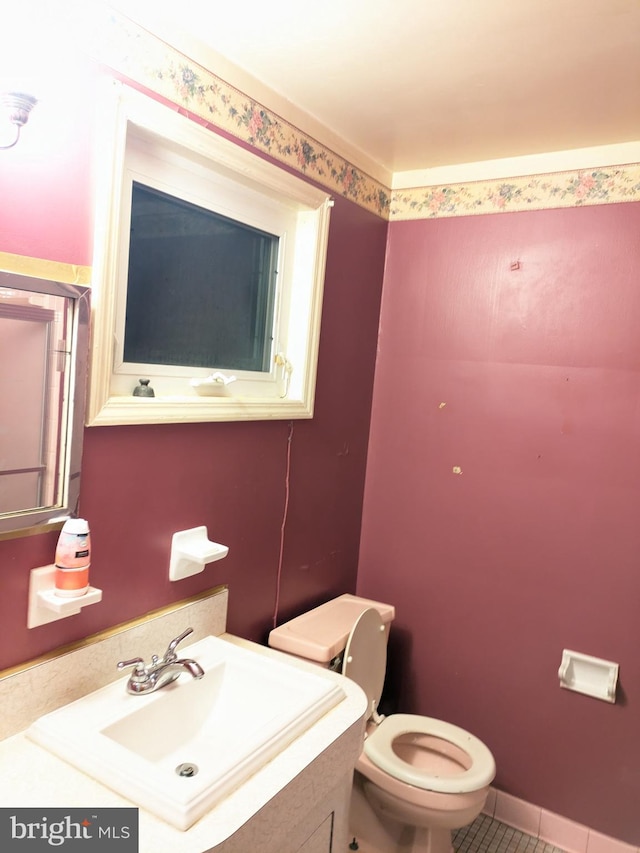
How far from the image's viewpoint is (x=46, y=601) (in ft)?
4.05

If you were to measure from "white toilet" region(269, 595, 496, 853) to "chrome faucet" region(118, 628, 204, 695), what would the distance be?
481 mm

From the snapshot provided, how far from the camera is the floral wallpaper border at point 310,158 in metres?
1.35

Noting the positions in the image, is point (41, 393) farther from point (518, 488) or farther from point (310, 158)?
point (518, 488)

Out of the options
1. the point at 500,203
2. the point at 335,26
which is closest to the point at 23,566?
the point at 335,26

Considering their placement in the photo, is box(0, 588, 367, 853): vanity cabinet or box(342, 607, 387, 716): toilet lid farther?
box(342, 607, 387, 716): toilet lid

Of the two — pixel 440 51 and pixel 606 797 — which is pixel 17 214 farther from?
pixel 606 797

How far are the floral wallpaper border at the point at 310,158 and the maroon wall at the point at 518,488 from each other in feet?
0.17

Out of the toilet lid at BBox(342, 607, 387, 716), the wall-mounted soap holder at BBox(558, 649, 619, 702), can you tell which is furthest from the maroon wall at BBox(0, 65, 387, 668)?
the wall-mounted soap holder at BBox(558, 649, 619, 702)

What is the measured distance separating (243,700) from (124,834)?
1.70 ft

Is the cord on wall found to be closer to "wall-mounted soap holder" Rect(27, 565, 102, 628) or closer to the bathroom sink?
the bathroom sink

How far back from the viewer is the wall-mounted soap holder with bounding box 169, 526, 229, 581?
159 cm

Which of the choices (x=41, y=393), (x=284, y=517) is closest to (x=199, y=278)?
(x=41, y=393)

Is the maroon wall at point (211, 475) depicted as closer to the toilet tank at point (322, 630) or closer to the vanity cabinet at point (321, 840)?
the toilet tank at point (322, 630)

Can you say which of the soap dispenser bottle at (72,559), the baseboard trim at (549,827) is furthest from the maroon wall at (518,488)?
the soap dispenser bottle at (72,559)
